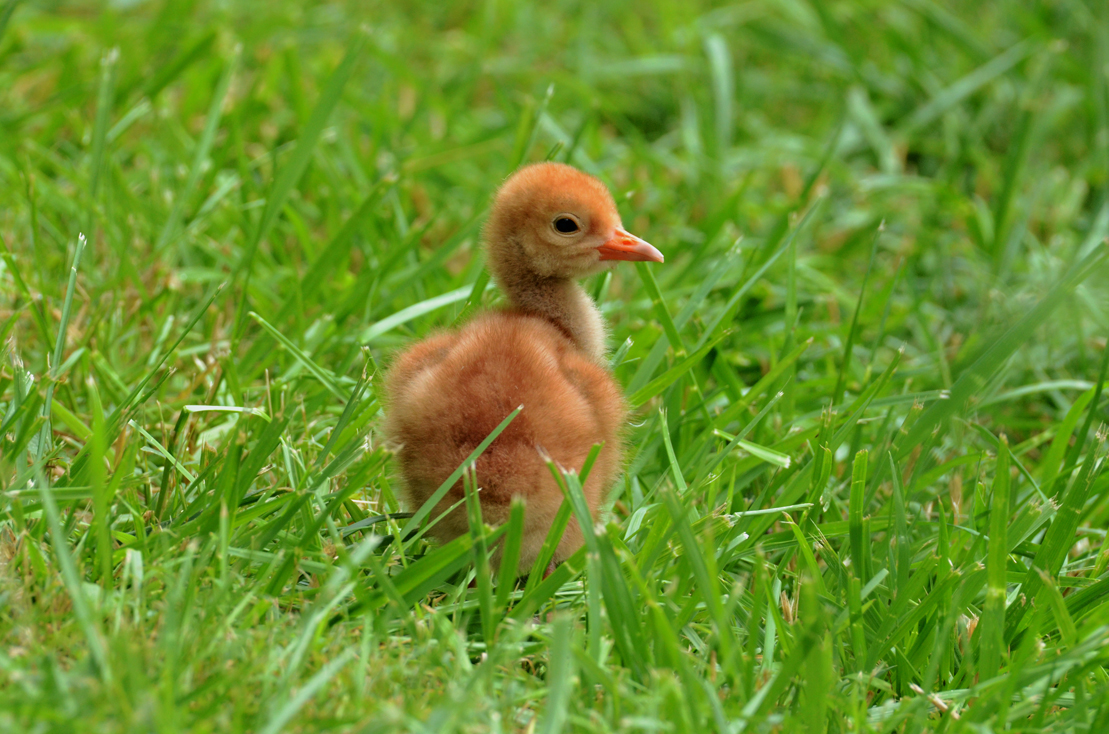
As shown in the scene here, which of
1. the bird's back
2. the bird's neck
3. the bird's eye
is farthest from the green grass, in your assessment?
the bird's eye

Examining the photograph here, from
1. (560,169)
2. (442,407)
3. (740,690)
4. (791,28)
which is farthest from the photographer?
(791,28)

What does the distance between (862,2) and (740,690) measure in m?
5.09

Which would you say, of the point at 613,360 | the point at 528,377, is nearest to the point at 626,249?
the point at 613,360

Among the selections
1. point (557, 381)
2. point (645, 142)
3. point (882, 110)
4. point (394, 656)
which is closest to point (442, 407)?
point (557, 381)

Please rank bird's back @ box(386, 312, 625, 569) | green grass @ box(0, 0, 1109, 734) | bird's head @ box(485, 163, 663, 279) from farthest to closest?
1. bird's head @ box(485, 163, 663, 279)
2. bird's back @ box(386, 312, 625, 569)
3. green grass @ box(0, 0, 1109, 734)

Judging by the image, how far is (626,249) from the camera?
3023 millimetres

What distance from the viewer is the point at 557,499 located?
8.21ft

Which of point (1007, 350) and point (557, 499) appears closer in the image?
point (557, 499)

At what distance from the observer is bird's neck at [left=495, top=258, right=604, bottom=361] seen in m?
2.98

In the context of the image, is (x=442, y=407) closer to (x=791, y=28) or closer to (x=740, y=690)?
(x=740, y=690)

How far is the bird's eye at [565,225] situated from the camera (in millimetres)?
2943

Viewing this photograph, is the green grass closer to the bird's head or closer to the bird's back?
the bird's back

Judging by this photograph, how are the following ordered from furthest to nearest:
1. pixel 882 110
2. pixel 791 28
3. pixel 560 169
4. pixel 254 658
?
1. pixel 791 28
2. pixel 882 110
3. pixel 560 169
4. pixel 254 658

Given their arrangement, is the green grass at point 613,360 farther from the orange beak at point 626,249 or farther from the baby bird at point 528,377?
the orange beak at point 626,249
